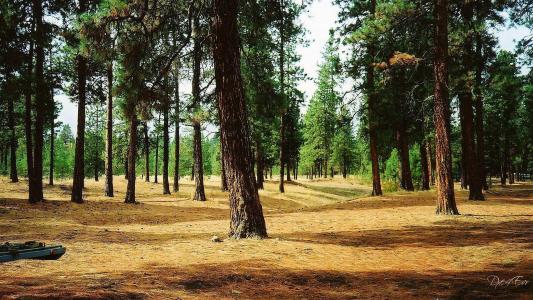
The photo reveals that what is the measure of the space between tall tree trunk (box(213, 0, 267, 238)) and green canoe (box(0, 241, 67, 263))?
145 inches

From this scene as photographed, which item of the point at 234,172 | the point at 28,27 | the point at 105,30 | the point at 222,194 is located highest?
the point at 28,27

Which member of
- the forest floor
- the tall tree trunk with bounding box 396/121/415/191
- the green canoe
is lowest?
the forest floor

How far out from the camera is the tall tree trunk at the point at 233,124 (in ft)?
28.6

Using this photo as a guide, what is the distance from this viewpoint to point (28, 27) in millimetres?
16891

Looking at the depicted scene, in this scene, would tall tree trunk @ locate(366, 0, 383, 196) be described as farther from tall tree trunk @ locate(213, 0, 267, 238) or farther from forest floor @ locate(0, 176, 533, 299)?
tall tree trunk @ locate(213, 0, 267, 238)

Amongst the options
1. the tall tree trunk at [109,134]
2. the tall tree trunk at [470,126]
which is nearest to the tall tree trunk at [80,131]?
the tall tree trunk at [109,134]

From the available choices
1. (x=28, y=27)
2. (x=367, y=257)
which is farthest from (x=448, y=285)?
(x=28, y=27)

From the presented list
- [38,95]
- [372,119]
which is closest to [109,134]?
[38,95]

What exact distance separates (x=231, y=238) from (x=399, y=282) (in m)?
4.17

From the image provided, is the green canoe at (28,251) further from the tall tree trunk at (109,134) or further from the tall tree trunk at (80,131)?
the tall tree trunk at (109,134)

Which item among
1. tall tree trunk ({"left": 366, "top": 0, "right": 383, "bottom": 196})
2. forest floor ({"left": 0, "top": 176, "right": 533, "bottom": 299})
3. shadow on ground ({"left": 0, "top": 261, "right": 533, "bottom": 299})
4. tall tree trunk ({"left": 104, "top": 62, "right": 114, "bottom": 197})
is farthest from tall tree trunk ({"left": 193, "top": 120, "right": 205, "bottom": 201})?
shadow on ground ({"left": 0, "top": 261, "right": 533, "bottom": 299})

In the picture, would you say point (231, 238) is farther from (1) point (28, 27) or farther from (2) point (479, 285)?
(1) point (28, 27)

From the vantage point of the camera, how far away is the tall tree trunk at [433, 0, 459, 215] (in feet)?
40.9

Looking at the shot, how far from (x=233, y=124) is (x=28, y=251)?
4.57 metres
